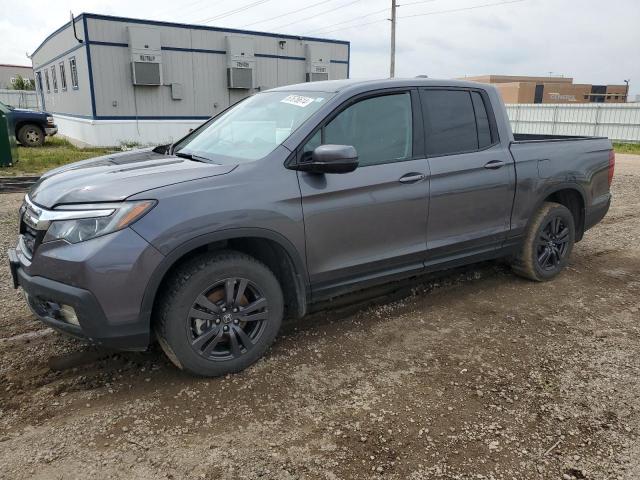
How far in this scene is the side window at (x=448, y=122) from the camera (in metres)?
4.00

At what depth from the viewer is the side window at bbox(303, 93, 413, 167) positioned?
11.6 ft

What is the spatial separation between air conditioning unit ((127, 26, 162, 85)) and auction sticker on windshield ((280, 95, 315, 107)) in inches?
599

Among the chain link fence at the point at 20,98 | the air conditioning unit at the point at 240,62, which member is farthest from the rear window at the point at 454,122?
the chain link fence at the point at 20,98

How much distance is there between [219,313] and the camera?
313 centimetres

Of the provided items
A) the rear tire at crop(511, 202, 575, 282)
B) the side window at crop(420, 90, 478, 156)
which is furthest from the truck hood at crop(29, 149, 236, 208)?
the rear tire at crop(511, 202, 575, 282)

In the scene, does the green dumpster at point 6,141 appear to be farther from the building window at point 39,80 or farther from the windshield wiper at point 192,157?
the building window at point 39,80

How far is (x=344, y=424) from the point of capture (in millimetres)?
2816

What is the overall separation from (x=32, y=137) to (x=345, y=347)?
55.0 feet

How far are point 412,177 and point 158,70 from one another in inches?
635

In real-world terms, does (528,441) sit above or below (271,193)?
below

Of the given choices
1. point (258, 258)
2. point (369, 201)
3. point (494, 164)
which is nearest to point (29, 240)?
point (258, 258)

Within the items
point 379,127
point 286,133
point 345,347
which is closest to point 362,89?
point 379,127

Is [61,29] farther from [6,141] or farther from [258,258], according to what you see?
[258,258]

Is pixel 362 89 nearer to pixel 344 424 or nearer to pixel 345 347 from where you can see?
pixel 345 347
